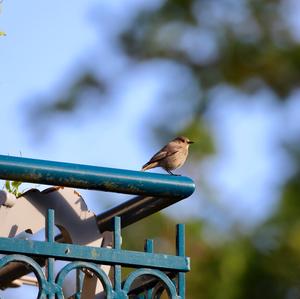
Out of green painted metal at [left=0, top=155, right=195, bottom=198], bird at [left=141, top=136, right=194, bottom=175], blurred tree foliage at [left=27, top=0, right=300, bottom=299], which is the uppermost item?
blurred tree foliage at [left=27, top=0, right=300, bottom=299]

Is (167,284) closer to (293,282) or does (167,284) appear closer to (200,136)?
(293,282)

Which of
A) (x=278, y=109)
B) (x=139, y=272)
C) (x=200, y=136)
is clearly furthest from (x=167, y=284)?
(x=278, y=109)

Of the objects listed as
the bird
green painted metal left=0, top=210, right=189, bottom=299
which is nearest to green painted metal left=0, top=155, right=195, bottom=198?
green painted metal left=0, top=210, right=189, bottom=299

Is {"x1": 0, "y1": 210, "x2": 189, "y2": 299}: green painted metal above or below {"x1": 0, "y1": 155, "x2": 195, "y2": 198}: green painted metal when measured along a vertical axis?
below

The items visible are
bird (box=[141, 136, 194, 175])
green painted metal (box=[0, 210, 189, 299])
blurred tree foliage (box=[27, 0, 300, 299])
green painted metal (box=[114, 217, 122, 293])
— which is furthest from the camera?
blurred tree foliage (box=[27, 0, 300, 299])

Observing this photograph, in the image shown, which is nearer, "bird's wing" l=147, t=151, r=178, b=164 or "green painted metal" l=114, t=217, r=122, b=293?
"green painted metal" l=114, t=217, r=122, b=293

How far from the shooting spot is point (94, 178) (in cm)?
330

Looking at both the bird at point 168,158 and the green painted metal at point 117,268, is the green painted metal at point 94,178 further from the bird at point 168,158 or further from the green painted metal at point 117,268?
the bird at point 168,158

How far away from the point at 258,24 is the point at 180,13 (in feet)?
2.49

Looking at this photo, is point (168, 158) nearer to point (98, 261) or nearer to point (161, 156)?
point (161, 156)

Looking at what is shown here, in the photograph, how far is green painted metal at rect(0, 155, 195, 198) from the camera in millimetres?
3191

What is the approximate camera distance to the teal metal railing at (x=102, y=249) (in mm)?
3107

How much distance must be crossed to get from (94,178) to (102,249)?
0.19 m

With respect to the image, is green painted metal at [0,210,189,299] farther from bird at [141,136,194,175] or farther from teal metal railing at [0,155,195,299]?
bird at [141,136,194,175]
